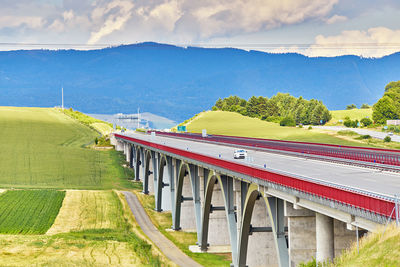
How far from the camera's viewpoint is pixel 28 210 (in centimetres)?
6075

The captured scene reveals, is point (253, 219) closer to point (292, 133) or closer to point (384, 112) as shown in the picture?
point (292, 133)

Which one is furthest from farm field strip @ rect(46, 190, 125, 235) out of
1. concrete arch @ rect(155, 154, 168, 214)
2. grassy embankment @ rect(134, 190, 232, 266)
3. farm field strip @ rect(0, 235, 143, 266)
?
farm field strip @ rect(0, 235, 143, 266)

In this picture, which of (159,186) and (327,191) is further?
(159,186)

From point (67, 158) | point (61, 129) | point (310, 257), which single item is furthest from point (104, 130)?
point (310, 257)

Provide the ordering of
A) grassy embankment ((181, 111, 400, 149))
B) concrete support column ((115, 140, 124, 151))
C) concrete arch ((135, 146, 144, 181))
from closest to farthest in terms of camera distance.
→ concrete arch ((135, 146, 144, 181)) < grassy embankment ((181, 111, 400, 149)) < concrete support column ((115, 140, 124, 151))

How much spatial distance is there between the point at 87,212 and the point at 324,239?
44.2 m

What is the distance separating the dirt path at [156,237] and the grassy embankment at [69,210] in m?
1.28

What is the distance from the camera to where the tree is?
160 meters

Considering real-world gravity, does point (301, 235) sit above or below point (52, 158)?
above

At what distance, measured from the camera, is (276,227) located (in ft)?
96.2

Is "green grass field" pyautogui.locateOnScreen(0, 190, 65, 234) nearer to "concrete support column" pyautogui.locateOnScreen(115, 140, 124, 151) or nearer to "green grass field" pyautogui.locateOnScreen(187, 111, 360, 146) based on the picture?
"green grass field" pyautogui.locateOnScreen(187, 111, 360, 146)

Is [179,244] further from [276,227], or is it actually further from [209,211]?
[276,227]

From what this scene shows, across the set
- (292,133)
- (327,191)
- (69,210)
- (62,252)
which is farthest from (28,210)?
(292,133)

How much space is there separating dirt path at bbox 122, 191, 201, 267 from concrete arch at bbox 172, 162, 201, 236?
10.2ft
